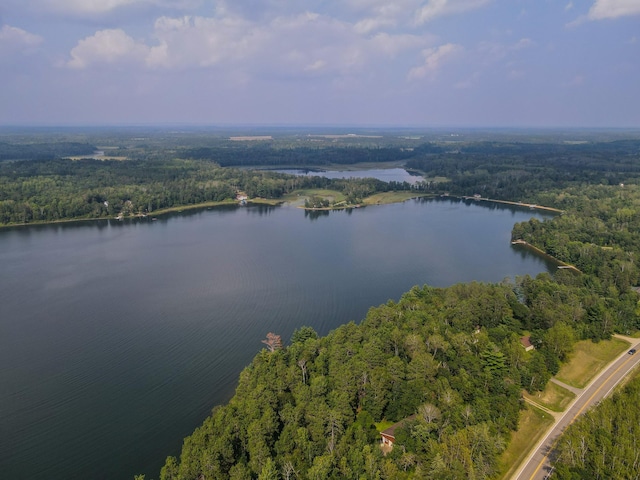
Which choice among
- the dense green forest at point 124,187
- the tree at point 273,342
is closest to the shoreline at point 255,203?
the dense green forest at point 124,187

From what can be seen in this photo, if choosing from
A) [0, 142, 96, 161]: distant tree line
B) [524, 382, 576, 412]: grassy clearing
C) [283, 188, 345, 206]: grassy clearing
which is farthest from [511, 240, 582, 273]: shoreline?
[0, 142, 96, 161]: distant tree line

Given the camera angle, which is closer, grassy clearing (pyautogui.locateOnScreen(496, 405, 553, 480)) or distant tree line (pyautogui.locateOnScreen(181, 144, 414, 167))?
grassy clearing (pyautogui.locateOnScreen(496, 405, 553, 480))

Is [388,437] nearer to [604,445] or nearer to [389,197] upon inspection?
[604,445]

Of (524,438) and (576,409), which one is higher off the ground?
(576,409)

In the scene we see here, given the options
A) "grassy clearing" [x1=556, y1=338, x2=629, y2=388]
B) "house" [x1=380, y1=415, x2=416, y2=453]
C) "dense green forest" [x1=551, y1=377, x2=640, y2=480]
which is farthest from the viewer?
"grassy clearing" [x1=556, y1=338, x2=629, y2=388]

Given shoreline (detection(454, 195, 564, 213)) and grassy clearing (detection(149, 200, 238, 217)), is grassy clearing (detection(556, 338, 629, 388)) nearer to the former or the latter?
shoreline (detection(454, 195, 564, 213))

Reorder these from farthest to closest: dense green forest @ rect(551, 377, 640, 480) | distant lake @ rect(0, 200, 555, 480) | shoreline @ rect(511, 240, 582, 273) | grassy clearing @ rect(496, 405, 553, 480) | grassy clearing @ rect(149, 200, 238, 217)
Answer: grassy clearing @ rect(149, 200, 238, 217) < shoreline @ rect(511, 240, 582, 273) < distant lake @ rect(0, 200, 555, 480) < grassy clearing @ rect(496, 405, 553, 480) < dense green forest @ rect(551, 377, 640, 480)

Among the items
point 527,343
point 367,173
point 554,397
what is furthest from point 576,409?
point 367,173
